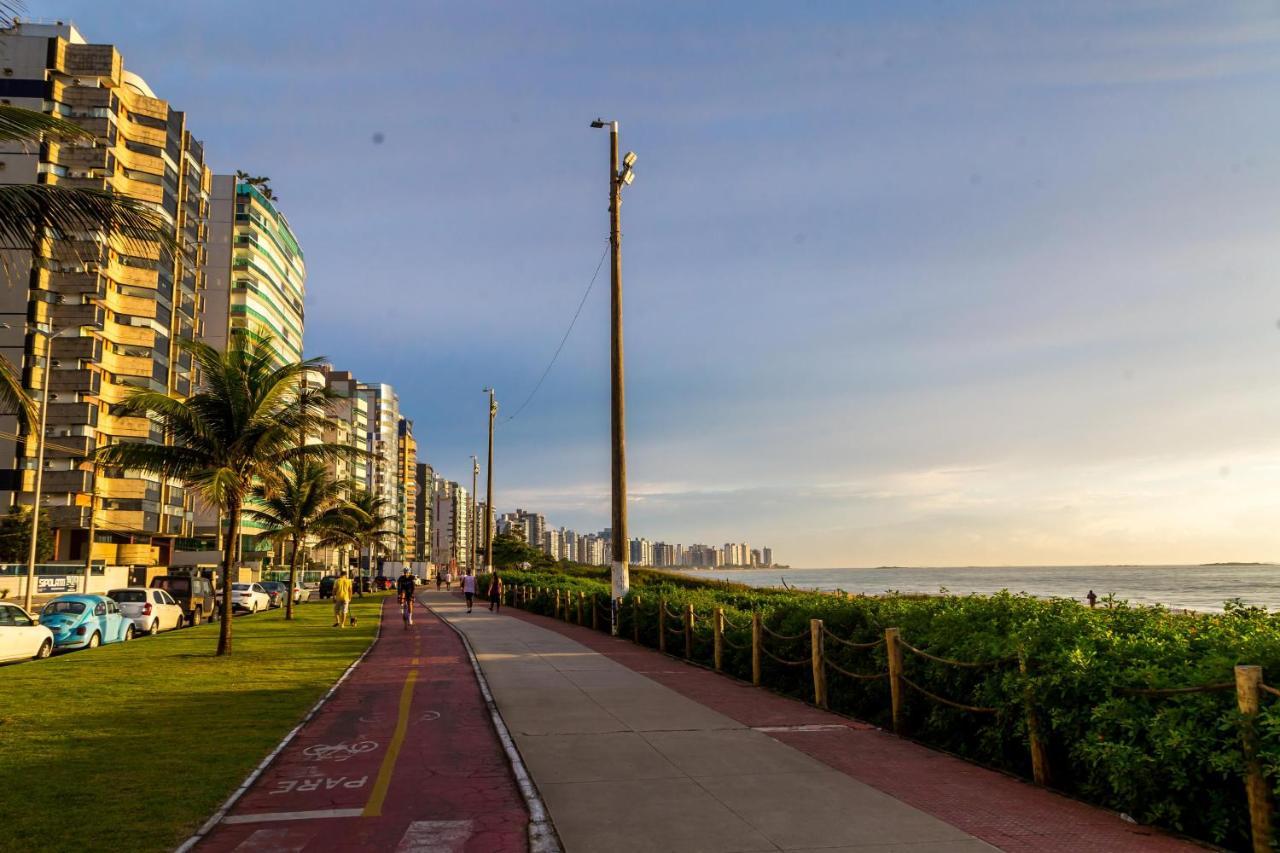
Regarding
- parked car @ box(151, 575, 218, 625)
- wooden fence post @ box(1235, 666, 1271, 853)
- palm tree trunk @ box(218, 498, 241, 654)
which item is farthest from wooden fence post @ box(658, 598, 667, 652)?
parked car @ box(151, 575, 218, 625)

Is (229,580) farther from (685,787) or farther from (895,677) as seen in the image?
(685,787)

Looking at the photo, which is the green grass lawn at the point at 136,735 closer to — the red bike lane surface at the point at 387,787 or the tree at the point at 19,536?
the red bike lane surface at the point at 387,787

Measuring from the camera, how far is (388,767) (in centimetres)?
895

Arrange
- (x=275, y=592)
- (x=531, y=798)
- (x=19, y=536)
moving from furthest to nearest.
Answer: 1. (x=19, y=536)
2. (x=275, y=592)
3. (x=531, y=798)

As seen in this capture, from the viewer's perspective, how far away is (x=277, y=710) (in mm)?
12586

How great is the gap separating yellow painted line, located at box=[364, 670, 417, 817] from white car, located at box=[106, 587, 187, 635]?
18.1 m

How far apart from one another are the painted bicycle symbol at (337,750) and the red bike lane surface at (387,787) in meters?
0.01

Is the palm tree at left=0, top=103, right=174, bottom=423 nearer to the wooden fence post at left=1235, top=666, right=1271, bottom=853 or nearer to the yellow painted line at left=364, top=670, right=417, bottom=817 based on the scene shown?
the yellow painted line at left=364, top=670, right=417, bottom=817

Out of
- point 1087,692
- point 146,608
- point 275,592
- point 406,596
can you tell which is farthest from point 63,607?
point 275,592

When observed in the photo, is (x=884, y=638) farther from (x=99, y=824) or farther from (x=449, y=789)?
(x=99, y=824)

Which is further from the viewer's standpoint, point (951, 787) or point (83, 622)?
point (83, 622)

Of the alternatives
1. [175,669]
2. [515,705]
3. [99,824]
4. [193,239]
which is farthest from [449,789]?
[193,239]

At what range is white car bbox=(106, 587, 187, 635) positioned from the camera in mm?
27969

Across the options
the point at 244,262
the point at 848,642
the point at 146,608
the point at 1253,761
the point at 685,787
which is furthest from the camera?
the point at 244,262
